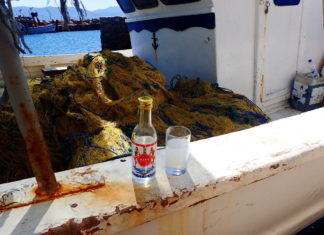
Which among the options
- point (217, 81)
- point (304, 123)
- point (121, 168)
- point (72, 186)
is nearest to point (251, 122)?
point (217, 81)

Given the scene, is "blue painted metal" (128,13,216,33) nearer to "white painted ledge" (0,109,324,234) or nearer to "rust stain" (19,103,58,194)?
"white painted ledge" (0,109,324,234)

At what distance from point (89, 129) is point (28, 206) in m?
1.32

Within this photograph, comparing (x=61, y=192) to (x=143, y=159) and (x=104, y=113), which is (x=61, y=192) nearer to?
(x=143, y=159)

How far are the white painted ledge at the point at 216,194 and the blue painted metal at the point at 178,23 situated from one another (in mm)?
1836

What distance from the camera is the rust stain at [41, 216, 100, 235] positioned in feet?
2.87

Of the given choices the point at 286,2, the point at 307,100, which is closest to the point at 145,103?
the point at 286,2

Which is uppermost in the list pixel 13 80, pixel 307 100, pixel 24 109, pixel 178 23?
pixel 13 80

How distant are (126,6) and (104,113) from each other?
253 cm

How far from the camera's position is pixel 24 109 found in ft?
2.92

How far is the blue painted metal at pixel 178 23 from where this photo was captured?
3.09 m

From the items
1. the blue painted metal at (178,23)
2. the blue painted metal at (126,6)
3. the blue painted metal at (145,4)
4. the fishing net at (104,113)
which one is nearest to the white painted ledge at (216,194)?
the fishing net at (104,113)

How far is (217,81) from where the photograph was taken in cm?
329

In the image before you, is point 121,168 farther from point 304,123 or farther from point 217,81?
point 217,81

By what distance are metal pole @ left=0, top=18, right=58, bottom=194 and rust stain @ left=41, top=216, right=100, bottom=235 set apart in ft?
0.61
